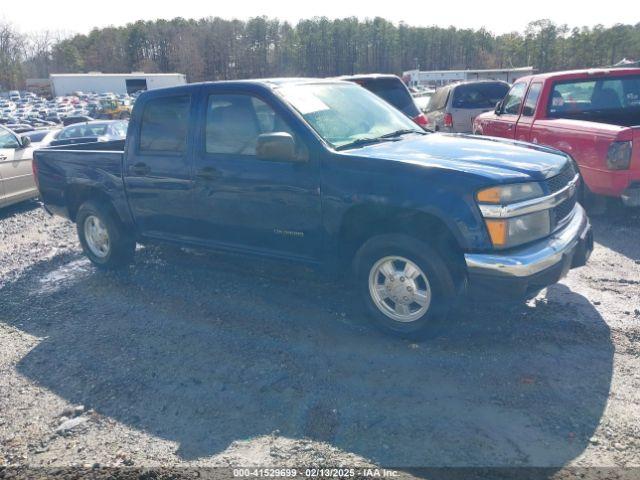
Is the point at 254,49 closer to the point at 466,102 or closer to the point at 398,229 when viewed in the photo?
the point at 466,102

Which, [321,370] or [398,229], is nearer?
[321,370]

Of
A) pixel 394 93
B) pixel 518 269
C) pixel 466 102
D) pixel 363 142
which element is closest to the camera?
pixel 518 269

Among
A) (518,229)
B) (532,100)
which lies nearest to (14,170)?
(532,100)

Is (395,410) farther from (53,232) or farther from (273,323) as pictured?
(53,232)

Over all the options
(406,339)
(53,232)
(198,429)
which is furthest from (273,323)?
(53,232)

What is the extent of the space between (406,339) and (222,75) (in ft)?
337

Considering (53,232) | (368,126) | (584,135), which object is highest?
(368,126)

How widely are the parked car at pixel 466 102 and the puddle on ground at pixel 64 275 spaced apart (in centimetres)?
875

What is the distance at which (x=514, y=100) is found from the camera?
8.35 metres

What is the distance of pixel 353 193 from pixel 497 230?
3.50ft

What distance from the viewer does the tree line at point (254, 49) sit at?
337ft

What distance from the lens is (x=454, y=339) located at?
13.3ft

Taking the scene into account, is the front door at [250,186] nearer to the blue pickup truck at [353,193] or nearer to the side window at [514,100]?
the blue pickup truck at [353,193]

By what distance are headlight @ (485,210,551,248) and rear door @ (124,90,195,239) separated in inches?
110
